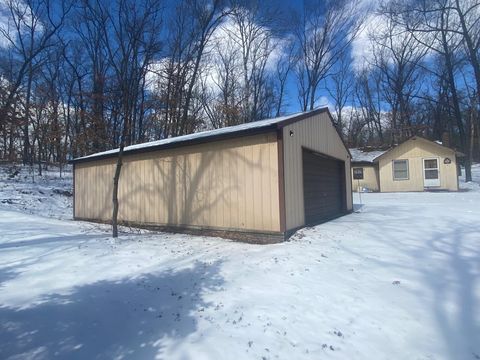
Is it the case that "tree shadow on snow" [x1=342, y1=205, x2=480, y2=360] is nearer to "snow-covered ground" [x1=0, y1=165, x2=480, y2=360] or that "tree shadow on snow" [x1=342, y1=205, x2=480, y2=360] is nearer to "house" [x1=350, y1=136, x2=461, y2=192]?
"snow-covered ground" [x1=0, y1=165, x2=480, y2=360]

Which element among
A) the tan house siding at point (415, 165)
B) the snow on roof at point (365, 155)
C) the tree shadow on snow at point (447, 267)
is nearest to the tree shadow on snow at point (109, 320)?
the tree shadow on snow at point (447, 267)

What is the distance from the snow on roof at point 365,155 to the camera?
24.6m

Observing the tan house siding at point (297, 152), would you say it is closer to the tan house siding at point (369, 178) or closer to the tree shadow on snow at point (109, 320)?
the tree shadow on snow at point (109, 320)

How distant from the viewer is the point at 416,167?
21.7m

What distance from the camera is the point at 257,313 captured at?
13.2 ft

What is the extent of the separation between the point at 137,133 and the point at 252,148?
66.4 ft

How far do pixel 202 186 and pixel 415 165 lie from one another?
1772 cm

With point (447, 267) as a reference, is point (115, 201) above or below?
above

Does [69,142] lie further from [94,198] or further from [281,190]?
[281,190]

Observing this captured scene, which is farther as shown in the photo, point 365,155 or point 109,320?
point 365,155

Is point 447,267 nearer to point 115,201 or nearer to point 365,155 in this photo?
point 115,201

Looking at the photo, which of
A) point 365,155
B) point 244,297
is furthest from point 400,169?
point 244,297

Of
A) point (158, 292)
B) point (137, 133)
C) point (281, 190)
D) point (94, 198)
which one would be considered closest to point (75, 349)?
point (158, 292)

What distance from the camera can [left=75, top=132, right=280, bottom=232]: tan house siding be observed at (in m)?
7.63
